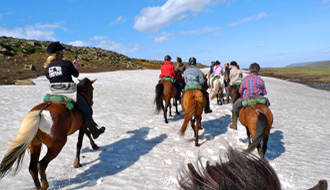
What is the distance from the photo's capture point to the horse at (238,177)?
101 cm

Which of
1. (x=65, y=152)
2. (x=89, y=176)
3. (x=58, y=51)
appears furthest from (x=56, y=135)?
(x=65, y=152)

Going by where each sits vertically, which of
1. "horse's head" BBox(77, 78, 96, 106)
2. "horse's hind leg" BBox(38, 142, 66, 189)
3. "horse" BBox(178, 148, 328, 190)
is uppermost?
"horse's head" BBox(77, 78, 96, 106)

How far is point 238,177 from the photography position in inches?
40.5

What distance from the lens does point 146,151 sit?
5332mm

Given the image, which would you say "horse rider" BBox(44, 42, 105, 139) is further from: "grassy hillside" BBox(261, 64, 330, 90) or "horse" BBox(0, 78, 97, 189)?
"grassy hillside" BBox(261, 64, 330, 90)

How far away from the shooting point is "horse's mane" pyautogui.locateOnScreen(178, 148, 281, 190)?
3.33 ft

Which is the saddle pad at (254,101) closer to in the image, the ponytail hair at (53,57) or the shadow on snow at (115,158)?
the shadow on snow at (115,158)

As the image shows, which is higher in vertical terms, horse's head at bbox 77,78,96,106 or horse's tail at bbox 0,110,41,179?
horse's head at bbox 77,78,96,106

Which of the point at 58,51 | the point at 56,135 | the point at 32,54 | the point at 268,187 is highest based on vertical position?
the point at 32,54

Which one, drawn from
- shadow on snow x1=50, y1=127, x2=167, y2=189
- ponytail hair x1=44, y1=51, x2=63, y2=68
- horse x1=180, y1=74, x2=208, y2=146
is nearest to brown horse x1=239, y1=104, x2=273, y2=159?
horse x1=180, y1=74, x2=208, y2=146

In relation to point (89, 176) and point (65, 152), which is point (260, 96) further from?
point (65, 152)

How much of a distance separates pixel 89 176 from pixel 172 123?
175 inches

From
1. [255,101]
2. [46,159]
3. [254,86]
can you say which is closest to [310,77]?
[254,86]

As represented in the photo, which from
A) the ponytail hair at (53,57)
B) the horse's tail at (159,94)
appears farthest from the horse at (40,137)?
the horse's tail at (159,94)
